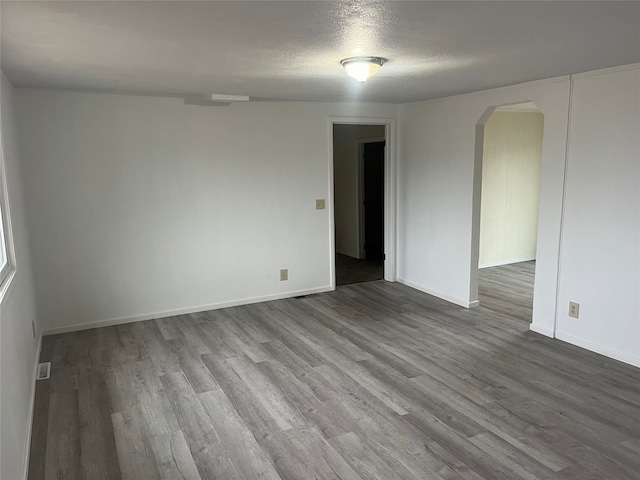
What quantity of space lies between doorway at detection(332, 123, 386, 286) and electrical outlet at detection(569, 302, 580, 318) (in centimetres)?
286

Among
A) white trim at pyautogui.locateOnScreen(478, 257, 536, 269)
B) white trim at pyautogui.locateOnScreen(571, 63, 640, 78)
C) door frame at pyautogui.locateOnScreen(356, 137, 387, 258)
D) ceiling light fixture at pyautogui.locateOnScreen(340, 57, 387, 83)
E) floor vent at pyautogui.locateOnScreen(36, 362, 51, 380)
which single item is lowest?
floor vent at pyautogui.locateOnScreen(36, 362, 51, 380)

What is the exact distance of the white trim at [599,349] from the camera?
3379mm

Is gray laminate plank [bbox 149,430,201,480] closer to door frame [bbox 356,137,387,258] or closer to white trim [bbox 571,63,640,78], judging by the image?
white trim [bbox 571,63,640,78]

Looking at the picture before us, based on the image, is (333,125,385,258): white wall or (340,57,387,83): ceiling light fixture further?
(333,125,385,258): white wall

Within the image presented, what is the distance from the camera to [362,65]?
2791 millimetres

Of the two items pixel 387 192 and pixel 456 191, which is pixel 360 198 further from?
pixel 456 191

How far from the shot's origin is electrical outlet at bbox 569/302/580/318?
3.71 meters

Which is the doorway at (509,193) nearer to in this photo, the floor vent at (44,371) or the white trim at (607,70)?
the white trim at (607,70)

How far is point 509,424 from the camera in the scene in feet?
8.79

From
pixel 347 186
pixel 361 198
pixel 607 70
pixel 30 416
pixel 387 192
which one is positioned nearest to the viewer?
pixel 30 416

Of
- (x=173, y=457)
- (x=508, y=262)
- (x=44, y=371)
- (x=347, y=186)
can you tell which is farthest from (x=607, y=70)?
(x=44, y=371)

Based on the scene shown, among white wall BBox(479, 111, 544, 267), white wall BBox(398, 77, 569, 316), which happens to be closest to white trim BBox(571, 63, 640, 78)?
white wall BBox(398, 77, 569, 316)

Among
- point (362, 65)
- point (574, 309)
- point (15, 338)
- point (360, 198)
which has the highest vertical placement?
point (362, 65)

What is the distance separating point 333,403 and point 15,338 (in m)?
1.88
